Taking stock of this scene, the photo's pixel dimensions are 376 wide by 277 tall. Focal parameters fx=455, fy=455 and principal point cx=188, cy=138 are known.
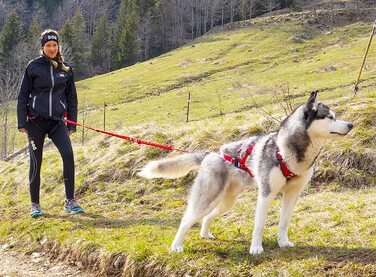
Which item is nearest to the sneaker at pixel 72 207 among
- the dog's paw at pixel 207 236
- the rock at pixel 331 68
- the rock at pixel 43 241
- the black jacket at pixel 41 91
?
the rock at pixel 43 241

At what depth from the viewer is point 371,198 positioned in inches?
251

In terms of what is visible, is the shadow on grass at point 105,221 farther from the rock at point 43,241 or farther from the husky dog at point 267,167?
the husky dog at point 267,167

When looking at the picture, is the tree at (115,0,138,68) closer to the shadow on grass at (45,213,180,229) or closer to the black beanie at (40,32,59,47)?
the black beanie at (40,32,59,47)

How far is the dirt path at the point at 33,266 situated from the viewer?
581cm

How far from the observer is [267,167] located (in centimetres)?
495

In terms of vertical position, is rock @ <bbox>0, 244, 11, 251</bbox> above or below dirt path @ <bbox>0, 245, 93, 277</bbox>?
below

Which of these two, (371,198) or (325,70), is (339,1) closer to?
(325,70)

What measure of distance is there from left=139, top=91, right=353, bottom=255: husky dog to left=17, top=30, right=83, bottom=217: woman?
8.90ft

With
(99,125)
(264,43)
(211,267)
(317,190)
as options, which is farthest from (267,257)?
(264,43)

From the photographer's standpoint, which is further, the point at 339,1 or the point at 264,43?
the point at 339,1

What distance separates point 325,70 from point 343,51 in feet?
27.9

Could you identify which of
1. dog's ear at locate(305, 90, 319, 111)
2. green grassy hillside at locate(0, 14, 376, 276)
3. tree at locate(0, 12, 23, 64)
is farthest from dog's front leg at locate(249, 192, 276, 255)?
tree at locate(0, 12, 23, 64)

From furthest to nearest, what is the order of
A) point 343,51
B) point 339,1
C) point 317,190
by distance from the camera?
point 339,1 < point 343,51 < point 317,190

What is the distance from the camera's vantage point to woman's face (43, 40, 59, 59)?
7305 millimetres
